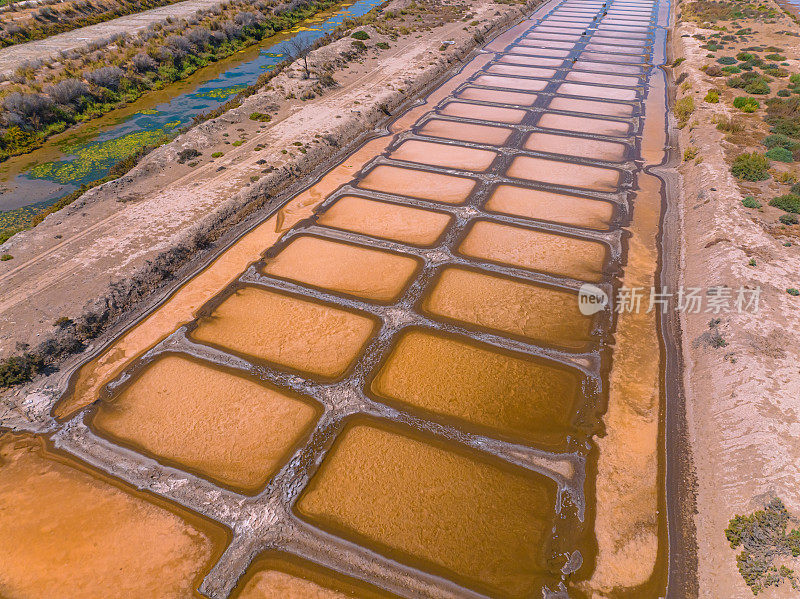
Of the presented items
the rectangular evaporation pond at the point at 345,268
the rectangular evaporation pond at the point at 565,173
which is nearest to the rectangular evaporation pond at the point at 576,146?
the rectangular evaporation pond at the point at 565,173

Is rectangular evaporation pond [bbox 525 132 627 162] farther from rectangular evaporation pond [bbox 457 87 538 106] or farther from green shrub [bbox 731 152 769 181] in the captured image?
rectangular evaporation pond [bbox 457 87 538 106]

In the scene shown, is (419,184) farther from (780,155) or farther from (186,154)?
(780,155)

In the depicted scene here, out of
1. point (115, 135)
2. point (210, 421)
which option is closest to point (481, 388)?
point (210, 421)

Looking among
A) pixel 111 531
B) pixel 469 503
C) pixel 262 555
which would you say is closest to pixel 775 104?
pixel 469 503

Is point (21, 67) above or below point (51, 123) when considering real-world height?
above

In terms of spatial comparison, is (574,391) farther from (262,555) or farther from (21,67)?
(21,67)

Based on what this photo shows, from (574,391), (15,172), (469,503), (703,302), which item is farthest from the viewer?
(15,172)

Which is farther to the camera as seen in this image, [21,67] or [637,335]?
[21,67]
